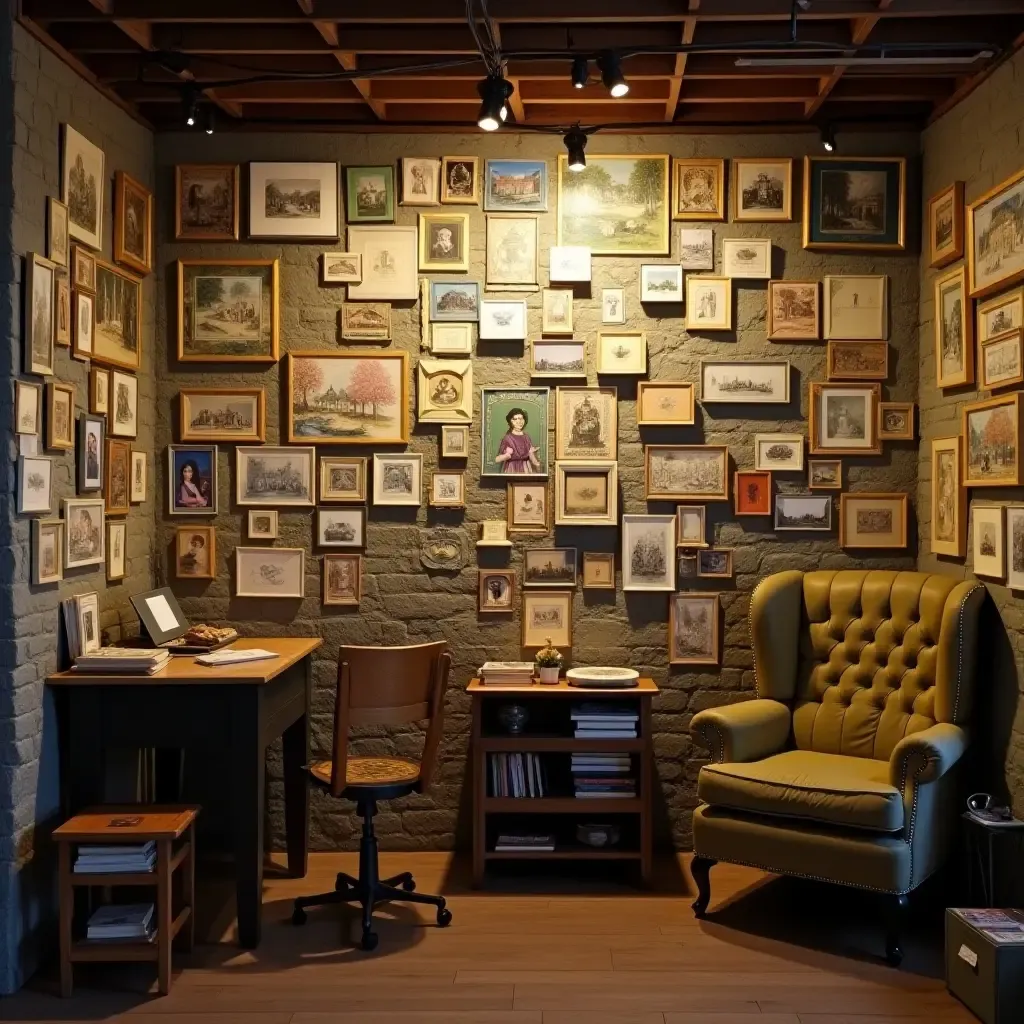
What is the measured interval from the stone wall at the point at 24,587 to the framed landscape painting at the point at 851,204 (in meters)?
3.03

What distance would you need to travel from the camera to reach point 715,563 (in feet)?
16.5

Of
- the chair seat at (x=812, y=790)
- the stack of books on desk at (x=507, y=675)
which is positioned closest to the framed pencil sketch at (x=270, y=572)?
the stack of books on desk at (x=507, y=675)

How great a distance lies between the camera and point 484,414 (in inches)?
198

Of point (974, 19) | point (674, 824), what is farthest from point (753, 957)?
point (974, 19)

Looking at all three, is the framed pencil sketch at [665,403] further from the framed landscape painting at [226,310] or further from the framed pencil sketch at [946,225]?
the framed landscape painting at [226,310]

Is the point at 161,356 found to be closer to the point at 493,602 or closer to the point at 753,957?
the point at 493,602

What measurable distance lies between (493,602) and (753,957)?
1.83 m

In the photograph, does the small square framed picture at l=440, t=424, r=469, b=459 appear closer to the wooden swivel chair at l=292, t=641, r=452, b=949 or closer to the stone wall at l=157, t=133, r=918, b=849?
the stone wall at l=157, t=133, r=918, b=849

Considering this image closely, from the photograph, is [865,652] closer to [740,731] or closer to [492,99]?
[740,731]

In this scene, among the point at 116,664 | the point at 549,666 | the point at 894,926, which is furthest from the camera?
the point at 549,666

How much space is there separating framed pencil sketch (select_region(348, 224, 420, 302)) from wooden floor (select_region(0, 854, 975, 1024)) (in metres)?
2.48

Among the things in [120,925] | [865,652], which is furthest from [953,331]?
[120,925]

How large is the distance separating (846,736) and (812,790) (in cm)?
70

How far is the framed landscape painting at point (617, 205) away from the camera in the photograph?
5008mm
